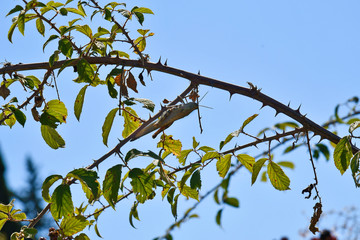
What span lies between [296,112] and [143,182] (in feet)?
1.48

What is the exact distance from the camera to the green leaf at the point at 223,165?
1.40 m

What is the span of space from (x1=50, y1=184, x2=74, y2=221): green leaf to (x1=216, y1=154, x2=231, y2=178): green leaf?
0.42m

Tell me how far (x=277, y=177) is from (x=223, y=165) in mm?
153

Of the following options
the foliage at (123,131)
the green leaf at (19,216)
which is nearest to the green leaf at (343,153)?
the foliage at (123,131)

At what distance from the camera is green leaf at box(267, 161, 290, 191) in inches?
53.7

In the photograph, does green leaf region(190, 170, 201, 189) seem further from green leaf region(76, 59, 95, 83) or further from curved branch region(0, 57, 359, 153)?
green leaf region(76, 59, 95, 83)

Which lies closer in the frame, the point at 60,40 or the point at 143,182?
the point at 143,182

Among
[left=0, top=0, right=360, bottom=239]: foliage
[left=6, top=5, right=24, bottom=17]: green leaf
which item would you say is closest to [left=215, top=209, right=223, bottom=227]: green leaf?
[left=0, top=0, right=360, bottom=239]: foliage

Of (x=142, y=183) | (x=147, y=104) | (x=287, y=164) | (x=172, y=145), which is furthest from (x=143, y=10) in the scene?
(x=287, y=164)

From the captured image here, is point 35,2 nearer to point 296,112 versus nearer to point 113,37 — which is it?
point 113,37

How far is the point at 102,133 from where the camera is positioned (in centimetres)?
139

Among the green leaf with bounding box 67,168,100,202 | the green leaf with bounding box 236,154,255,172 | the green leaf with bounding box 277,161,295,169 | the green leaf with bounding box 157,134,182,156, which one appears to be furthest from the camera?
the green leaf with bounding box 277,161,295,169

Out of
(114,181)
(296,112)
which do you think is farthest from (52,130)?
(296,112)

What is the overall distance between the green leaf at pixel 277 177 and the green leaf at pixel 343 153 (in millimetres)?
144
